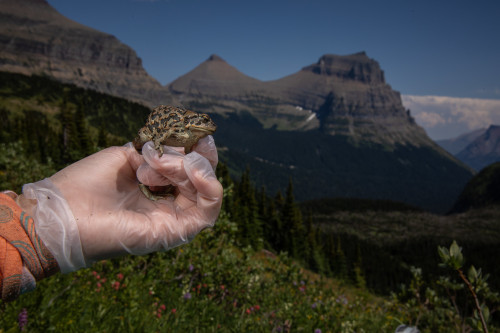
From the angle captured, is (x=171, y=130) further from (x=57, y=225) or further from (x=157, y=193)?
(x=57, y=225)

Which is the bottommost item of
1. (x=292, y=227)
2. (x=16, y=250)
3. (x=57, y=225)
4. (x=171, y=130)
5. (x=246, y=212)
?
(x=292, y=227)

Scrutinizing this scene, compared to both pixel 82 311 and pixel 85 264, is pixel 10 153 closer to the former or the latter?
pixel 82 311

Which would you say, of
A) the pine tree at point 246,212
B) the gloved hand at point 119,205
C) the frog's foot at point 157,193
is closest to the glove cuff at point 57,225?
the gloved hand at point 119,205

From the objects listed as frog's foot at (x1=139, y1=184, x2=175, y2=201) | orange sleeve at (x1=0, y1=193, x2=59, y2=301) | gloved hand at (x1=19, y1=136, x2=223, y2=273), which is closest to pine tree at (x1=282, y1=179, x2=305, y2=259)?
frog's foot at (x1=139, y1=184, x2=175, y2=201)

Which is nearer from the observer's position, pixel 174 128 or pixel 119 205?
pixel 119 205

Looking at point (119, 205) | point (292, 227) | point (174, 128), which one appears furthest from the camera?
point (292, 227)

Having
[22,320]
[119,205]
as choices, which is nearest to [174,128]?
[119,205]

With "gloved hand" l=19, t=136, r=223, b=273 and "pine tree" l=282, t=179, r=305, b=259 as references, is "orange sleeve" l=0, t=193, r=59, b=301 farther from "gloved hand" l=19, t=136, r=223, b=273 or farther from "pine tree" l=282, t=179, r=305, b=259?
"pine tree" l=282, t=179, r=305, b=259
